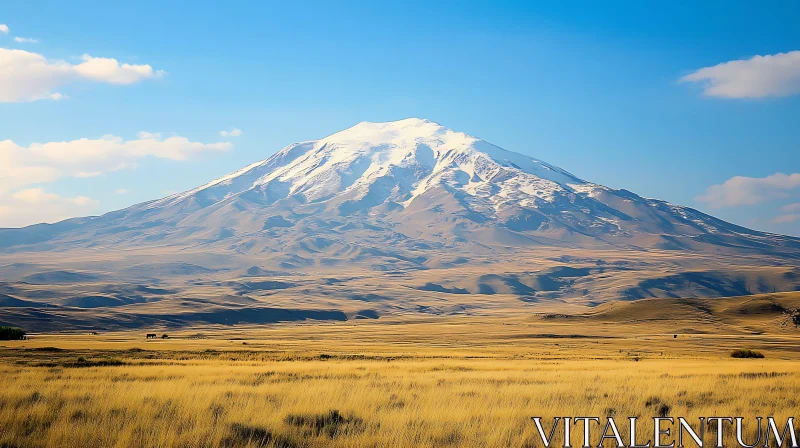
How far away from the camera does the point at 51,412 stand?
1371 cm

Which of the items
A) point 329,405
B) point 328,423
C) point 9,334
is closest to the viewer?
point 328,423

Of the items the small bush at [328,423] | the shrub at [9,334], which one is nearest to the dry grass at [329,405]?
the small bush at [328,423]

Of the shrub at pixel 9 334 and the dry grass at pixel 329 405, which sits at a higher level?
the dry grass at pixel 329 405

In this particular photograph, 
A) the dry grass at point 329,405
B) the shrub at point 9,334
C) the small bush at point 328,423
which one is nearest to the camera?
the dry grass at point 329,405

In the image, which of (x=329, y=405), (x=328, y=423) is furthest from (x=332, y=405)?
(x=328, y=423)

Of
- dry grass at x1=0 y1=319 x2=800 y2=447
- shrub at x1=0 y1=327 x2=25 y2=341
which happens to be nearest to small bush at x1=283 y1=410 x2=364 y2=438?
dry grass at x1=0 y1=319 x2=800 y2=447

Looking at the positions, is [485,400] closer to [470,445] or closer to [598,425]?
[598,425]

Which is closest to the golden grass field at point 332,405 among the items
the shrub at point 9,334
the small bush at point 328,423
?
the small bush at point 328,423

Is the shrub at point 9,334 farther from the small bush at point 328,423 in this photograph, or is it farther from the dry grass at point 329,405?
the small bush at point 328,423

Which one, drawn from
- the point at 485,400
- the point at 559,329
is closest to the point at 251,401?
the point at 485,400

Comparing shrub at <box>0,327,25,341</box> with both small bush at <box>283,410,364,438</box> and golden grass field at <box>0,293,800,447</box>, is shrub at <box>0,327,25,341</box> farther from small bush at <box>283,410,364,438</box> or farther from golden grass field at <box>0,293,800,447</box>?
small bush at <box>283,410,364,438</box>

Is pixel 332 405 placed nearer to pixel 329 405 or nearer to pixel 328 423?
pixel 329 405

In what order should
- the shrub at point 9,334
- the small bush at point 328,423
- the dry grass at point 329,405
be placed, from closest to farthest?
the dry grass at point 329,405 < the small bush at point 328,423 < the shrub at point 9,334

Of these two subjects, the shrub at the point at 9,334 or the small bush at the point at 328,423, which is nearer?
the small bush at the point at 328,423
